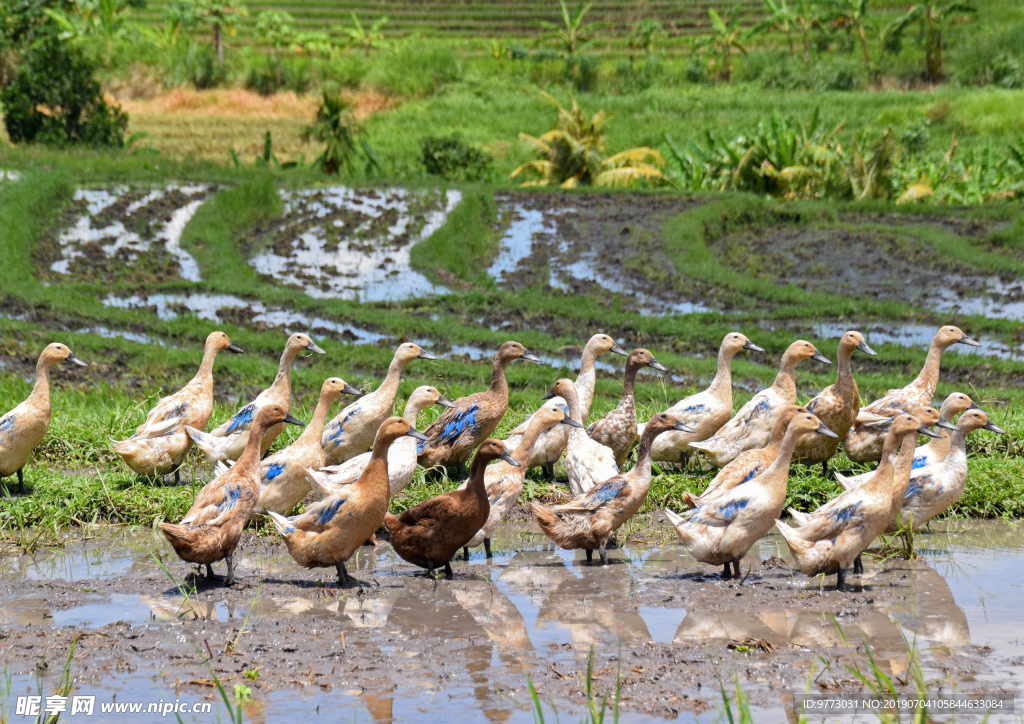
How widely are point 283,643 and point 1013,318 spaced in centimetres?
1297

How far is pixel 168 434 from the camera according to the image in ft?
27.7

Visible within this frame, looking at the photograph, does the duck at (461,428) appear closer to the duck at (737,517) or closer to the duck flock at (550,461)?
the duck flock at (550,461)

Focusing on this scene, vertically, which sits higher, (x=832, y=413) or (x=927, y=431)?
(x=927, y=431)

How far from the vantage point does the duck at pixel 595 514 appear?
7.07 meters

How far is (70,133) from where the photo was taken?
27250 millimetres

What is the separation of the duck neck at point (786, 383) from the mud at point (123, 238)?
10.8m

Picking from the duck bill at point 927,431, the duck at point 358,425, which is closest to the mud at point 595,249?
the duck at point 358,425

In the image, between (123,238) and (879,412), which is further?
(123,238)

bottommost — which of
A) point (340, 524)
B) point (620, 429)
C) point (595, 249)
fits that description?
point (595, 249)

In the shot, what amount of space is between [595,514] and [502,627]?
1.35 m

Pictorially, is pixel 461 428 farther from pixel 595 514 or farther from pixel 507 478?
pixel 595 514

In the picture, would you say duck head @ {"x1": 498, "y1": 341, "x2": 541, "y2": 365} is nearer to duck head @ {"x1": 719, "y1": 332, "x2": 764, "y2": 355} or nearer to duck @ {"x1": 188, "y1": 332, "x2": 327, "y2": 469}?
duck head @ {"x1": 719, "y1": 332, "x2": 764, "y2": 355}

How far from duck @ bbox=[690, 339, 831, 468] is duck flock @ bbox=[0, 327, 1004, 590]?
0.04 ft

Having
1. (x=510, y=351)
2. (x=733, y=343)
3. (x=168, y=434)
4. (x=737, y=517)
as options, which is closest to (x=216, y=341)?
(x=168, y=434)
